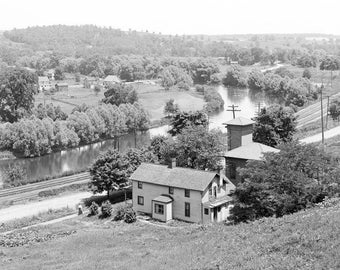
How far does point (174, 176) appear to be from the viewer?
40.0m

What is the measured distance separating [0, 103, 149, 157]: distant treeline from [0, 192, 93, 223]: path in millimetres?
26043

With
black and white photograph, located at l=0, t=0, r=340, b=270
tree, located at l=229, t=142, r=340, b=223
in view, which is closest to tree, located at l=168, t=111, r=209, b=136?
black and white photograph, located at l=0, t=0, r=340, b=270

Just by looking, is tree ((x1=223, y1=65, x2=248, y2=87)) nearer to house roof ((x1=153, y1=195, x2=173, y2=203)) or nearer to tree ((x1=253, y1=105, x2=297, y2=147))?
tree ((x1=253, y1=105, x2=297, y2=147))

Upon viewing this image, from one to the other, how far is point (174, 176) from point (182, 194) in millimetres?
1798

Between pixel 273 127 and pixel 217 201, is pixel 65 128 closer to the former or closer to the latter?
pixel 273 127

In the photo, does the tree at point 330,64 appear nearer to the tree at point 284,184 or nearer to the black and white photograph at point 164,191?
the black and white photograph at point 164,191

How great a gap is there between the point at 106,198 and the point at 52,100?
70966 millimetres

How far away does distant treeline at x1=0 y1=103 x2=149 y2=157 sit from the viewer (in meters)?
72.4

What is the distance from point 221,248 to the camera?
2181cm

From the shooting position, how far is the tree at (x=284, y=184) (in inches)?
1089

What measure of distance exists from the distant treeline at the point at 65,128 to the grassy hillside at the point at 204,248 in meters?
40.6

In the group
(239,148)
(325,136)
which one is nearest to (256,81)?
(325,136)

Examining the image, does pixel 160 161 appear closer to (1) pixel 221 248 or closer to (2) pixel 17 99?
(1) pixel 221 248

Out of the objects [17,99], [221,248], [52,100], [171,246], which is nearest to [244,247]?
[221,248]
